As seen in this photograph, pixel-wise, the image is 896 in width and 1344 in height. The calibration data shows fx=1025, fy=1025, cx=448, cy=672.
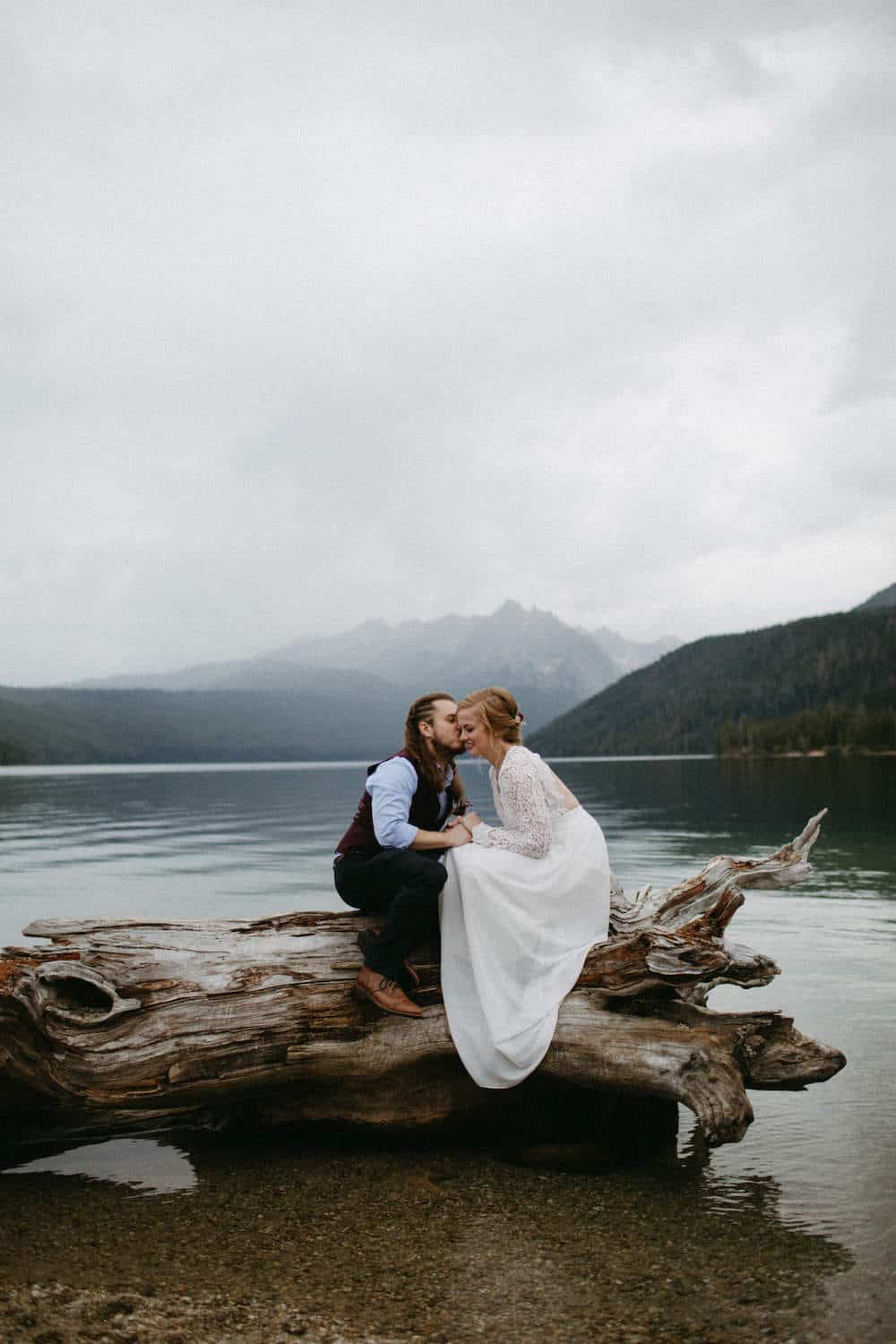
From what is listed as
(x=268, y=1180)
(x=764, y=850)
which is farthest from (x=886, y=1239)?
(x=764, y=850)

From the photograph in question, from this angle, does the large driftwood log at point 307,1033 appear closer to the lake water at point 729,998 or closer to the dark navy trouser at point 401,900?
the dark navy trouser at point 401,900

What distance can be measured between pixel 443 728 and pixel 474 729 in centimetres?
27

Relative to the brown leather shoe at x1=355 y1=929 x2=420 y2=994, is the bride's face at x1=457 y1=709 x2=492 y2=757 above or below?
above

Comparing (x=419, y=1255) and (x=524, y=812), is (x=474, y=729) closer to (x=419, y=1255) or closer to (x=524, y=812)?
(x=524, y=812)

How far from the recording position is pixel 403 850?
26.8ft

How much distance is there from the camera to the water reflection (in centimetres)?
770

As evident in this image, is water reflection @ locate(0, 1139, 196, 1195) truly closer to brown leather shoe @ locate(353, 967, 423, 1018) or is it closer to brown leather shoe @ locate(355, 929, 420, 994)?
brown leather shoe @ locate(353, 967, 423, 1018)

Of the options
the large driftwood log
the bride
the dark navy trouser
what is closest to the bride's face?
the bride

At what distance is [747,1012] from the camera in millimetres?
8070

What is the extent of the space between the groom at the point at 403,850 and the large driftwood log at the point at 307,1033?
283mm

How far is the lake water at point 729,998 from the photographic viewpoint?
6.71 m

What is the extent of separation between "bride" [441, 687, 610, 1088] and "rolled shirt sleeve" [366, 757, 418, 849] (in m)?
0.52

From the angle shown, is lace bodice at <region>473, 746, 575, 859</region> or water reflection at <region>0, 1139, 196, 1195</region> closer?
water reflection at <region>0, 1139, 196, 1195</region>

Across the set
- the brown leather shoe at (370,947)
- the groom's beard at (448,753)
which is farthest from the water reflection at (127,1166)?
the groom's beard at (448,753)
